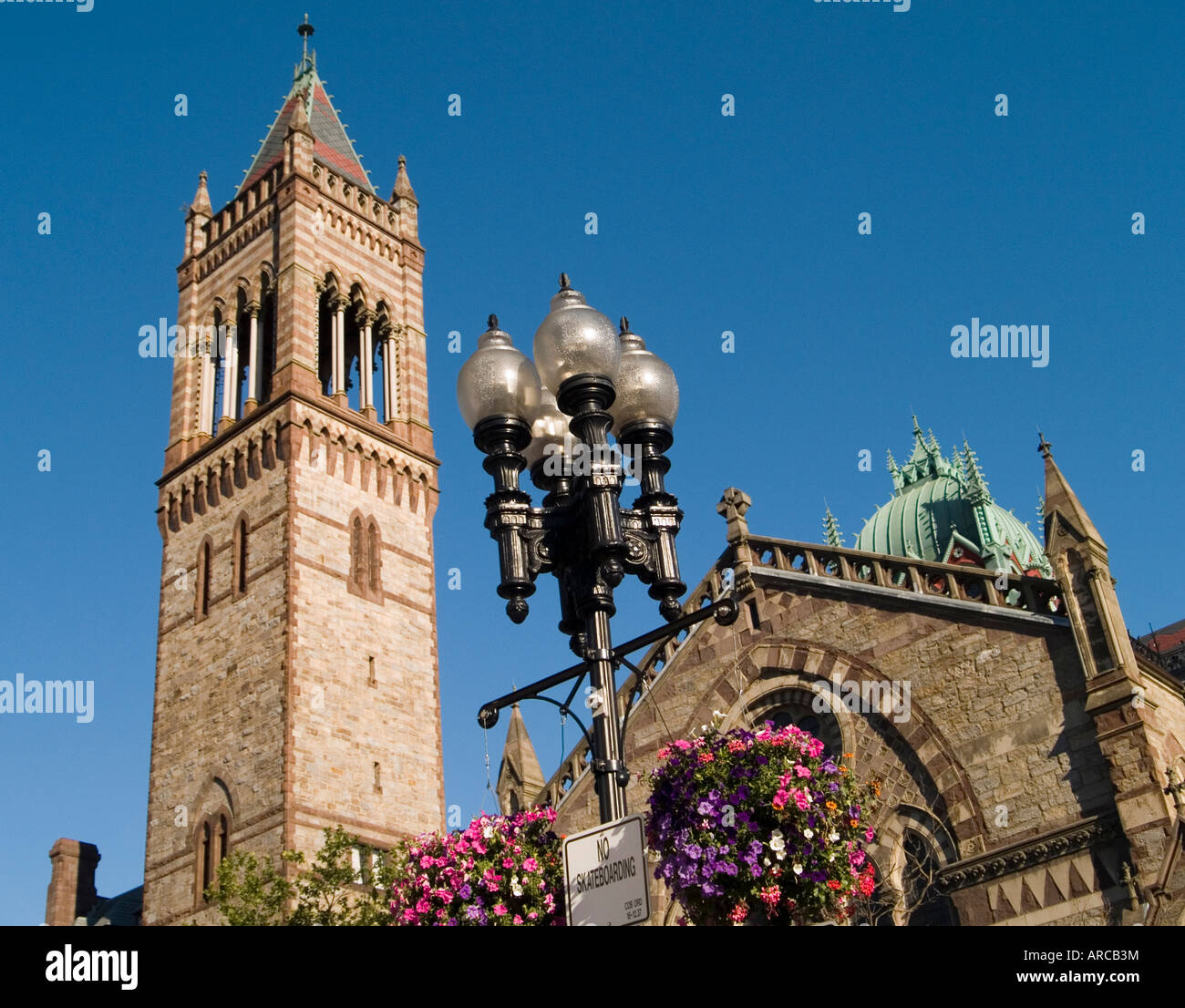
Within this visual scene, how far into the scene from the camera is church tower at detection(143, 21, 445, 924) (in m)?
35.8

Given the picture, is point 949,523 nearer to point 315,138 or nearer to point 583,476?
point 315,138

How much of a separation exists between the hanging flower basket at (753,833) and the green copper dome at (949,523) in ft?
151

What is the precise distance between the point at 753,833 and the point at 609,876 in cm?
350

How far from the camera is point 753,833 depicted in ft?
36.5

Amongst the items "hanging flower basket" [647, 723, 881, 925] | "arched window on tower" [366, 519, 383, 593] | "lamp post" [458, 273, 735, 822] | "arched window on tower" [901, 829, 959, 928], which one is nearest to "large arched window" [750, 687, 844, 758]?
"arched window on tower" [901, 829, 959, 928]

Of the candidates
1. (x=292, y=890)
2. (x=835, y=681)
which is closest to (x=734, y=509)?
(x=835, y=681)

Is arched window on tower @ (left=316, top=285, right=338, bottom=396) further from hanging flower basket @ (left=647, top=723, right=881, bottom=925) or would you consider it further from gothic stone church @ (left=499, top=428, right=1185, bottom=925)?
hanging flower basket @ (left=647, top=723, right=881, bottom=925)

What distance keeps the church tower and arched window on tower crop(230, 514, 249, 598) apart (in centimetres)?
7

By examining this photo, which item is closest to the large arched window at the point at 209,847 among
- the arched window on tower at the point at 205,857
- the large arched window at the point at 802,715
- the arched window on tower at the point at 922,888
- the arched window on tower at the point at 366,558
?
the arched window on tower at the point at 205,857

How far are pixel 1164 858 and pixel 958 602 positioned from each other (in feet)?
16.4

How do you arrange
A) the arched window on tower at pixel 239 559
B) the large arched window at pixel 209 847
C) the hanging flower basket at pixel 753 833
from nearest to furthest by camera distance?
the hanging flower basket at pixel 753 833 < the large arched window at pixel 209 847 < the arched window on tower at pixel 239 559

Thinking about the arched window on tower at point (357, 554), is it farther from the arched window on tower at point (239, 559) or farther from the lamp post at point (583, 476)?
the lamp post at point (583, 476)

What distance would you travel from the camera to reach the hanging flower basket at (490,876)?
11.6m
